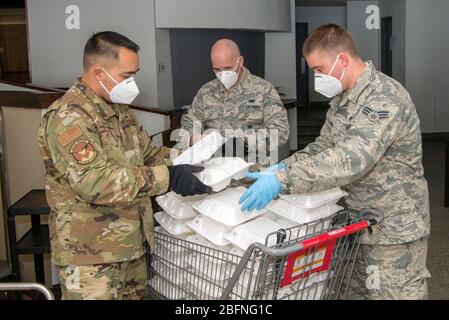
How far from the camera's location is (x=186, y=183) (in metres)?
1.94

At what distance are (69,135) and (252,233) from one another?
2.31 feet

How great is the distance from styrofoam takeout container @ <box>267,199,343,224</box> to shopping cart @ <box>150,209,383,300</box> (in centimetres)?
3

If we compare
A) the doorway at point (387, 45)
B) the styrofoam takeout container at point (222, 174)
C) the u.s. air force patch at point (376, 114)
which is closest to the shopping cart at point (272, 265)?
the styrofoam takeout container at point (222, 174)

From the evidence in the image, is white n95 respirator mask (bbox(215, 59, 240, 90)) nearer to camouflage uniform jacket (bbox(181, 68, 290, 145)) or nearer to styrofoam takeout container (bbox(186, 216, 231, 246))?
camouflage uniform jacket (bbox(181, 68, 290, 145))

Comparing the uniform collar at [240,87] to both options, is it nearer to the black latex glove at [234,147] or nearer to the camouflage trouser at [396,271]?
the black latex glove at [234,147]

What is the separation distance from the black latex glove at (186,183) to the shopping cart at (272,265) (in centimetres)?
19

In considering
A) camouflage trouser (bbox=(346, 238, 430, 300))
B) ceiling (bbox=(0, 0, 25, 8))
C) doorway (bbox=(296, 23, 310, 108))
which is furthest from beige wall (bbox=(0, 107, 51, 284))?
ceiling (bbox=(0, 0, 25, 8))

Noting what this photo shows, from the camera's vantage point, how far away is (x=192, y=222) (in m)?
2.04

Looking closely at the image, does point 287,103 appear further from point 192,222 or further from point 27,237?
point 192,222

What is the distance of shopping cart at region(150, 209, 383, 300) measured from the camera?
1.72 m

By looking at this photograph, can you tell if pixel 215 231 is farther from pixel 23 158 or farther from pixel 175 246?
pixel 23 158

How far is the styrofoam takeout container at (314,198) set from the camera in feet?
6.26

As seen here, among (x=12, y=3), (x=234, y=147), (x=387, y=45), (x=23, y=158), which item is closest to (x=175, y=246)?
(x=234, y=147)
